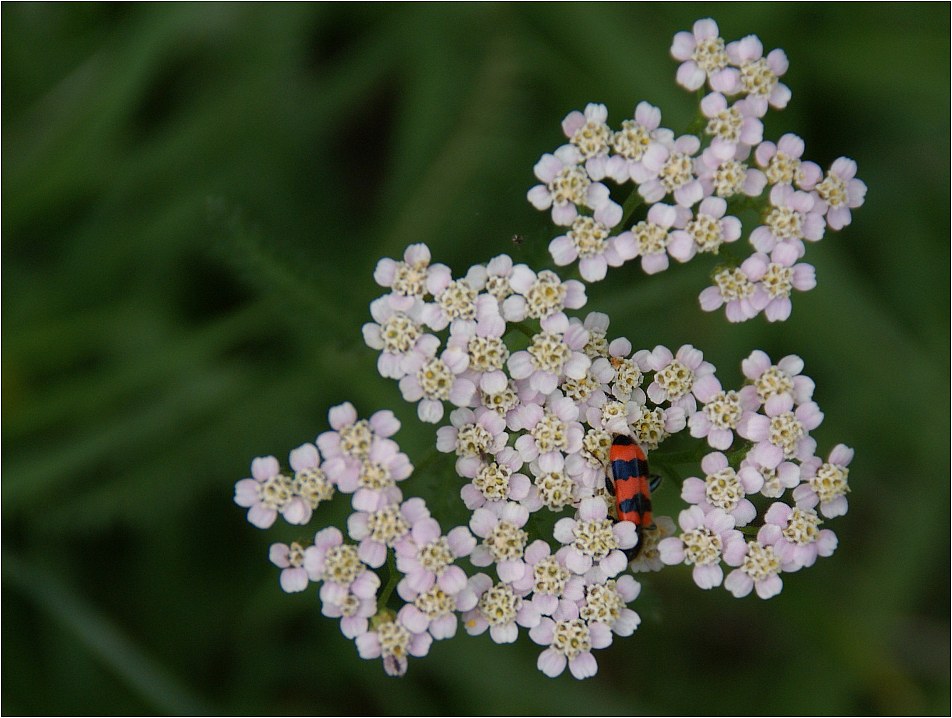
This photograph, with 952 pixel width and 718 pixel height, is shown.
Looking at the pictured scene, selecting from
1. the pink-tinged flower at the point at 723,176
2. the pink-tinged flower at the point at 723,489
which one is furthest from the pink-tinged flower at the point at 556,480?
the pink-tinged flower at the point at 723,176

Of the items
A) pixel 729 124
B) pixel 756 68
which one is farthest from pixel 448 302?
pixel 756 68

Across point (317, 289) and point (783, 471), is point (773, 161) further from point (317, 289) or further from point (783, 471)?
point (317, 289)

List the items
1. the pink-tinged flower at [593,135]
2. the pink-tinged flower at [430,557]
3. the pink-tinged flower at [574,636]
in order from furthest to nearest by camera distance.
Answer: the pink-tinged flower at [593,135] < the pink-tinged flower at [574,636] < the pink-tinged flower at [430,557]

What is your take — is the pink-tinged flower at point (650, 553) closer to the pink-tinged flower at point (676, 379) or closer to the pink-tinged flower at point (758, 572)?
the pink-tinged flower at point (758, 572)

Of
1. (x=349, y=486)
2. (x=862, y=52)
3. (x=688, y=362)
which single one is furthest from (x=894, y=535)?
(x=349, y=486)

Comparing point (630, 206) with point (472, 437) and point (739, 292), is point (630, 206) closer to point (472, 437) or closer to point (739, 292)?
point (739, 292)

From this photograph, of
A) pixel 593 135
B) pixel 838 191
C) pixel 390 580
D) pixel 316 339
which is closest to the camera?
pixel 390 580

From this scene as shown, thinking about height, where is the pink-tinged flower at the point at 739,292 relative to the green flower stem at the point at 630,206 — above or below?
below
